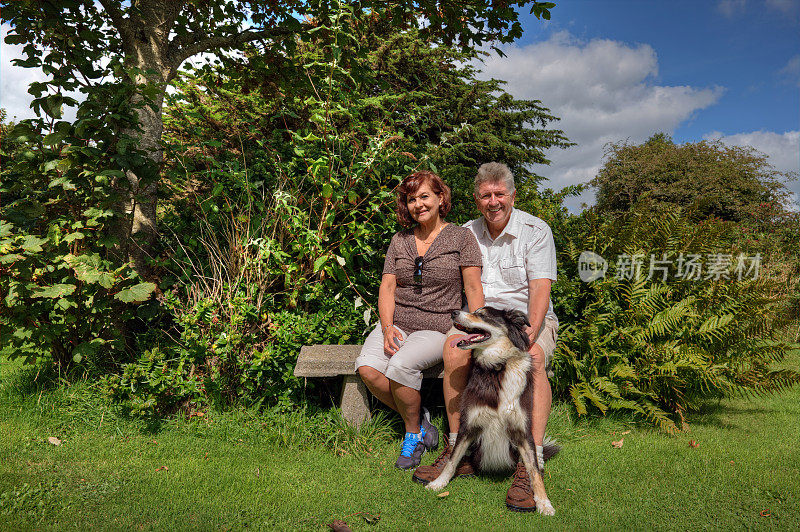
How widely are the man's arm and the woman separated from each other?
0.36 metres

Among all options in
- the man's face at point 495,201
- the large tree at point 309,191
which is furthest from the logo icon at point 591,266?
the man's face at point 495,201

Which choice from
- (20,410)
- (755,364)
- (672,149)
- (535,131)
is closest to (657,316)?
(755,364)

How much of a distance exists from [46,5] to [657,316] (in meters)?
5.74

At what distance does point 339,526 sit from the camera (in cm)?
262

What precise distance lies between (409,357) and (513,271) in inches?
39.3

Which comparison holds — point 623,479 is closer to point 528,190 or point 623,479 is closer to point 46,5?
point 528,190

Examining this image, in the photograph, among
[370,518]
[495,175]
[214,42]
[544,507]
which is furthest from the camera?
[214,42]

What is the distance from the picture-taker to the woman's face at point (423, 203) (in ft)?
11.9

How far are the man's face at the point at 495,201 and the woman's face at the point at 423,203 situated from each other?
0.34 meters

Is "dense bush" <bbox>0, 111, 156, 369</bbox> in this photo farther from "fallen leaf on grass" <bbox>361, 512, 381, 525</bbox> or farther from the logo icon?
the logo icon

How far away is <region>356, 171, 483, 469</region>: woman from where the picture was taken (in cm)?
345

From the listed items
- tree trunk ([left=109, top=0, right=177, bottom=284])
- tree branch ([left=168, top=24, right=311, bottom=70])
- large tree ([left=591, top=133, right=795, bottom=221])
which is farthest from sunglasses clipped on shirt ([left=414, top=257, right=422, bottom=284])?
large tree ([left=591, top=133, right=795, bottom=221])

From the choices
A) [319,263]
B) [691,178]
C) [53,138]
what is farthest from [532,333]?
[691,178]

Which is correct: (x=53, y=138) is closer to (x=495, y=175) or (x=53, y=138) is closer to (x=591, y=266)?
(x=495, y=175)
